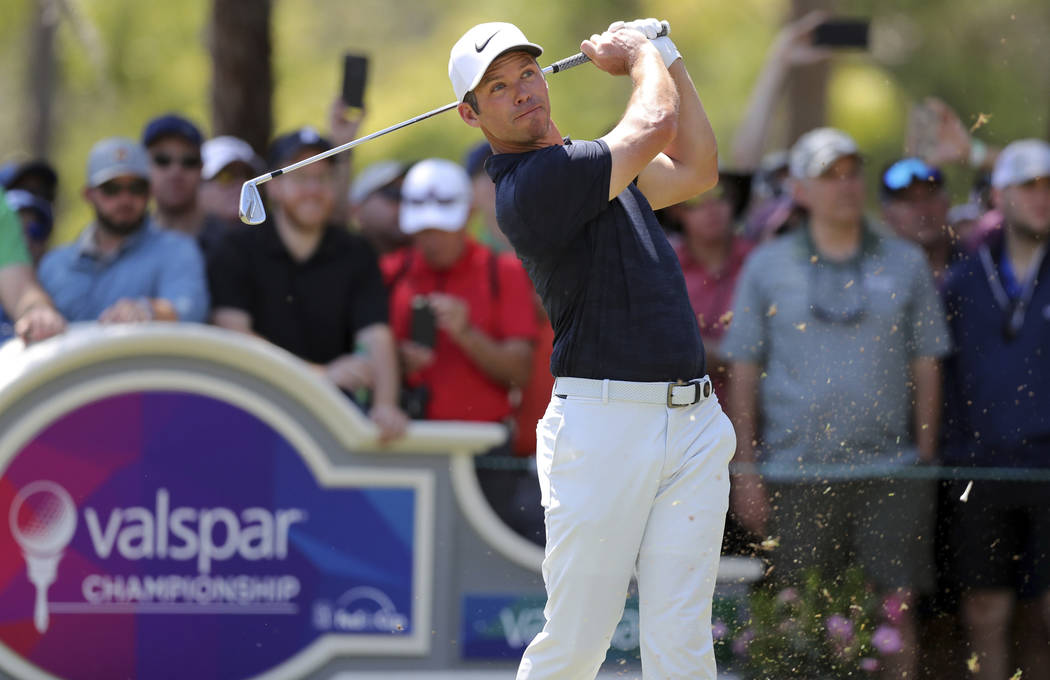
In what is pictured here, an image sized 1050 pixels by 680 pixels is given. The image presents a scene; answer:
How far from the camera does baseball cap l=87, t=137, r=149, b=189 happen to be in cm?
625

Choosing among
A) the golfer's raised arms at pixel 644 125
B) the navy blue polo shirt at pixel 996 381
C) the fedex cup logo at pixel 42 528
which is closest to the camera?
the golfer's raised arms at pixel 644 125

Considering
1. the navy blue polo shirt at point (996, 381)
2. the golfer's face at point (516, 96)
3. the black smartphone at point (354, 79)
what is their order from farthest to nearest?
the black smartphone at point (354, 79) < the navy blue polo shirt at point (996, 381) < the golfer's face at point (516, 96)

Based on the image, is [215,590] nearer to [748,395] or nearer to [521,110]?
[748,395]

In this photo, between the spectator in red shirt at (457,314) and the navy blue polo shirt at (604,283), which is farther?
the spectator in red shirt at (457,314)

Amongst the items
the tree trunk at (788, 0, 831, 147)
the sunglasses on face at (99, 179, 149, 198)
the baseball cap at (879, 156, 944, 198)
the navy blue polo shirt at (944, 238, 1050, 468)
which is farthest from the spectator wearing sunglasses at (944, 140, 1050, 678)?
the tree trunk at (788, 0, 831, 147)

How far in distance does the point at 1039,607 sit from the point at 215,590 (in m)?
3.21

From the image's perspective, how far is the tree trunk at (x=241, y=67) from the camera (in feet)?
27.7

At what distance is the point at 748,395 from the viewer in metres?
5.60

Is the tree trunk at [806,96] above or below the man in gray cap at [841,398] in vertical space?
above

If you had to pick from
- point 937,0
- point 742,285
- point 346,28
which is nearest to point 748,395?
point 742,285

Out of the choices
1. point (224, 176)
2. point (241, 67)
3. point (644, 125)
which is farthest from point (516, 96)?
point (241, 67)

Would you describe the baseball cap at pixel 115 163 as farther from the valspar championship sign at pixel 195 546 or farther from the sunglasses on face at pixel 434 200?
the sunglasses on face at pixel 434 200

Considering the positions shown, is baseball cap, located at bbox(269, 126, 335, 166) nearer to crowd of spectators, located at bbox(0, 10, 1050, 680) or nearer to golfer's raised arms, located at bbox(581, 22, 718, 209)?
crowd of spectators, located at bbox(0, 10, 1050, 680)

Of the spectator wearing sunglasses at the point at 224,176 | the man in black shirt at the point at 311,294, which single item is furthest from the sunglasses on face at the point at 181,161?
the man in black shirt at the point at 311,294
